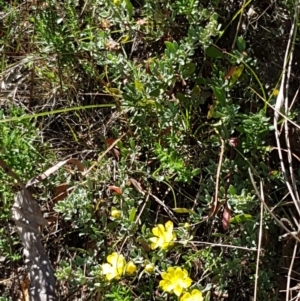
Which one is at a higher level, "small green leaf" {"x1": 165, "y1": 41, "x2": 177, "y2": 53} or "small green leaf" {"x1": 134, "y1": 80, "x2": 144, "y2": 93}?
"small green leaf" {"x1": 165, "y1": 41, "x2": 177, "y2": 53}

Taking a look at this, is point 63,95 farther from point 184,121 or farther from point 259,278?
point 259,278

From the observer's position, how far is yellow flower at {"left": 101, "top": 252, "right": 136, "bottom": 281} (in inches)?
81.7

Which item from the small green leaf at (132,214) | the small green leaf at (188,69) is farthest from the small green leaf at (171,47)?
the small green leaf at (132,214)

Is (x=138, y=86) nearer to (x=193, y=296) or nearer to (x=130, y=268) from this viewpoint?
(x=130, y=268)

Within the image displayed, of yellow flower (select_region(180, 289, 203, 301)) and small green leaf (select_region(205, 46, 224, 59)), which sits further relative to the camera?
small green leaf (select_region(205, 46, 224, 59))

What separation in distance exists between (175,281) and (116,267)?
20cm

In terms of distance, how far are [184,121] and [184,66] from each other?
19 cm

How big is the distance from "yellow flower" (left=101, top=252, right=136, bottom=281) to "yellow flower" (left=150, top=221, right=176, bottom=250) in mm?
101

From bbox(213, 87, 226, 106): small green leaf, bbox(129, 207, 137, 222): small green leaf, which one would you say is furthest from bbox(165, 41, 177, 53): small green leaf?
bbox(129, 207, 137, 222): small green leaf

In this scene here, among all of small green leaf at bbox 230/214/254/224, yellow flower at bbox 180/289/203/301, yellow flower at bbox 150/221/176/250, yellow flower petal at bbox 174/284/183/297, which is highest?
small green leaf at bbox 230/214/254/224

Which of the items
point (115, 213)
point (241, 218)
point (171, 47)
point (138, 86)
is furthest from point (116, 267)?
point (171, 47)

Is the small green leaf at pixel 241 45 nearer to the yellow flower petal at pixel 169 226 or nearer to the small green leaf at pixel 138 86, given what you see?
the small green leaf at pixel 138 86

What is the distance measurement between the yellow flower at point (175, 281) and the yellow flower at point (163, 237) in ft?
0.28

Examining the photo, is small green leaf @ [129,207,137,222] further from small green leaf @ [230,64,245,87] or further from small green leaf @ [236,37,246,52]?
small green leaf @ [236,37,246,52]
